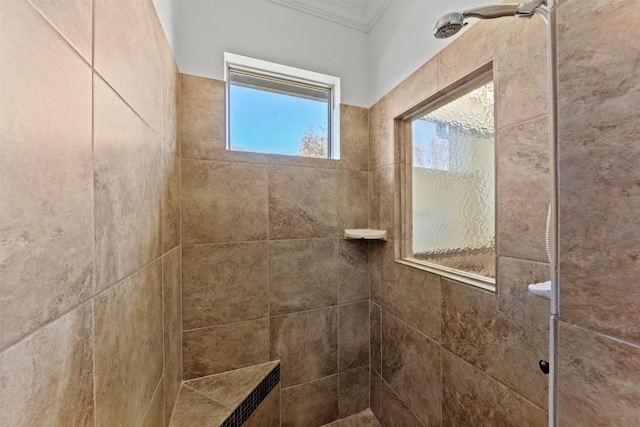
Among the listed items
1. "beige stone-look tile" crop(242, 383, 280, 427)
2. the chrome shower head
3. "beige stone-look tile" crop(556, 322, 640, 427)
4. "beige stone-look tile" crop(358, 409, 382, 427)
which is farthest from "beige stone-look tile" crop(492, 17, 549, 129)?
"beige stone-look tile" crop(358, 409, 382, 427)

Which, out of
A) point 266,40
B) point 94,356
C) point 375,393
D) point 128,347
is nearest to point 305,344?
point 375,393

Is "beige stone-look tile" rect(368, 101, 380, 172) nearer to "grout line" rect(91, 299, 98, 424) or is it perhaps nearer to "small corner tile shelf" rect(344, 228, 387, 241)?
"small corner tile shelf" rect(344, 228, 387, 241)

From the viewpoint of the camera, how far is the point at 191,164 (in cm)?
126

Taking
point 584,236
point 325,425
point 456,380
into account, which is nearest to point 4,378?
point 584,236

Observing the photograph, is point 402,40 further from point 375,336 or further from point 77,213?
point 375,336

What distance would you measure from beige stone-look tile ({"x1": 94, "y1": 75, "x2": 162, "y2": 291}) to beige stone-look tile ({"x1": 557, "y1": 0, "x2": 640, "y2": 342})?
0.76 metres

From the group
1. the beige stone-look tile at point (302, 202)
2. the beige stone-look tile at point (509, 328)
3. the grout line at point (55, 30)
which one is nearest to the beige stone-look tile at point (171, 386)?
the beige stone-look tile at point (302, 202)

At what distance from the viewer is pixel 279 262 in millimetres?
1422

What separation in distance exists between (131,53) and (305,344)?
1.52 meters

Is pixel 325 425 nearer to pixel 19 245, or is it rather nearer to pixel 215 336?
pixel 215 336

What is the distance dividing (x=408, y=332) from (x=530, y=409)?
0.55m

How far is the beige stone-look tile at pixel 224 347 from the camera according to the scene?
1266mm

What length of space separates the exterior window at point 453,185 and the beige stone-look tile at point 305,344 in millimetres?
643

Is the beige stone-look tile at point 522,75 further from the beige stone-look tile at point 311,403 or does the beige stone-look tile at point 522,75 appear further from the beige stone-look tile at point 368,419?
the beige stone-look tile at point 368,419
